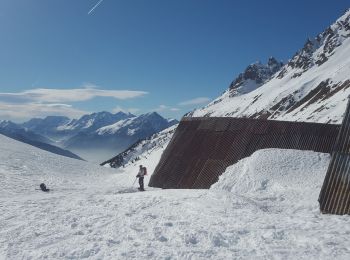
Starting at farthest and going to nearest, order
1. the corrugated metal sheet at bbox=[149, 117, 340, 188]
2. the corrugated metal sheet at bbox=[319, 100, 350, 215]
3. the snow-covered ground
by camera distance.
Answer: the corrugated metal sheet at bbox=[149, 117, 340, 188] → the corrugated metal sheet at bbox=[319, 100, 350, 215] → the snow-covered ground

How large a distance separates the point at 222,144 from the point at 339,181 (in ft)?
44.8

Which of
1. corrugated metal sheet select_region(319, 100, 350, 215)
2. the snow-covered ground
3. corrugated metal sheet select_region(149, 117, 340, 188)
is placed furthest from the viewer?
corrugated metal sheet select_region(149, 117, 340, 188)

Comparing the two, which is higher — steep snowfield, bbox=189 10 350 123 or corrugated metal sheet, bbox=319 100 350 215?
steep snowfield, bbox=189 10 350 123

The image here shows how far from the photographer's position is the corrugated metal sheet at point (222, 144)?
2728 cm

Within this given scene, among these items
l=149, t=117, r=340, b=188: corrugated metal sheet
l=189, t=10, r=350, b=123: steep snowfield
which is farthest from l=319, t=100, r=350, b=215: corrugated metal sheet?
l=189, t=10, r=350, b=123: steep snowfield

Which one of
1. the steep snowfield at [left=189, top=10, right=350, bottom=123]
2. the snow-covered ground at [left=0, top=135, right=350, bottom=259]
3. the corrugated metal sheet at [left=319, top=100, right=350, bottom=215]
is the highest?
the steep snowfield at [left=189, top=10, right=350, bottom=123]

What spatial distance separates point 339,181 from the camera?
16281 millimetres

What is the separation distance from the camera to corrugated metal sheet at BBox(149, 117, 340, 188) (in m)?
27.3

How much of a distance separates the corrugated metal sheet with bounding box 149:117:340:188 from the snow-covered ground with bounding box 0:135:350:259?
2.66 metres

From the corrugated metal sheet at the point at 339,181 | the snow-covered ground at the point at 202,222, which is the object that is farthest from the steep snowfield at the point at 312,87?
the corrugated metal sheet at the point at 339,181

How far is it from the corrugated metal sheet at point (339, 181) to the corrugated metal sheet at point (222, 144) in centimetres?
981

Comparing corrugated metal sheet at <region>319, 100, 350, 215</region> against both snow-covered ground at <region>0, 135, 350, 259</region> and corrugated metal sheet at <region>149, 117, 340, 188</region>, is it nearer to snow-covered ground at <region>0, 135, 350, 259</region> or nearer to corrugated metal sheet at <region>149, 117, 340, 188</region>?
snow-covered ground at <region>0, 135, 350, 259</region>

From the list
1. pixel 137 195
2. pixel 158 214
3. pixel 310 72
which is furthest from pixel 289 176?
pixel 310 72

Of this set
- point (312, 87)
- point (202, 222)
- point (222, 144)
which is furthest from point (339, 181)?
point (312, 87)
